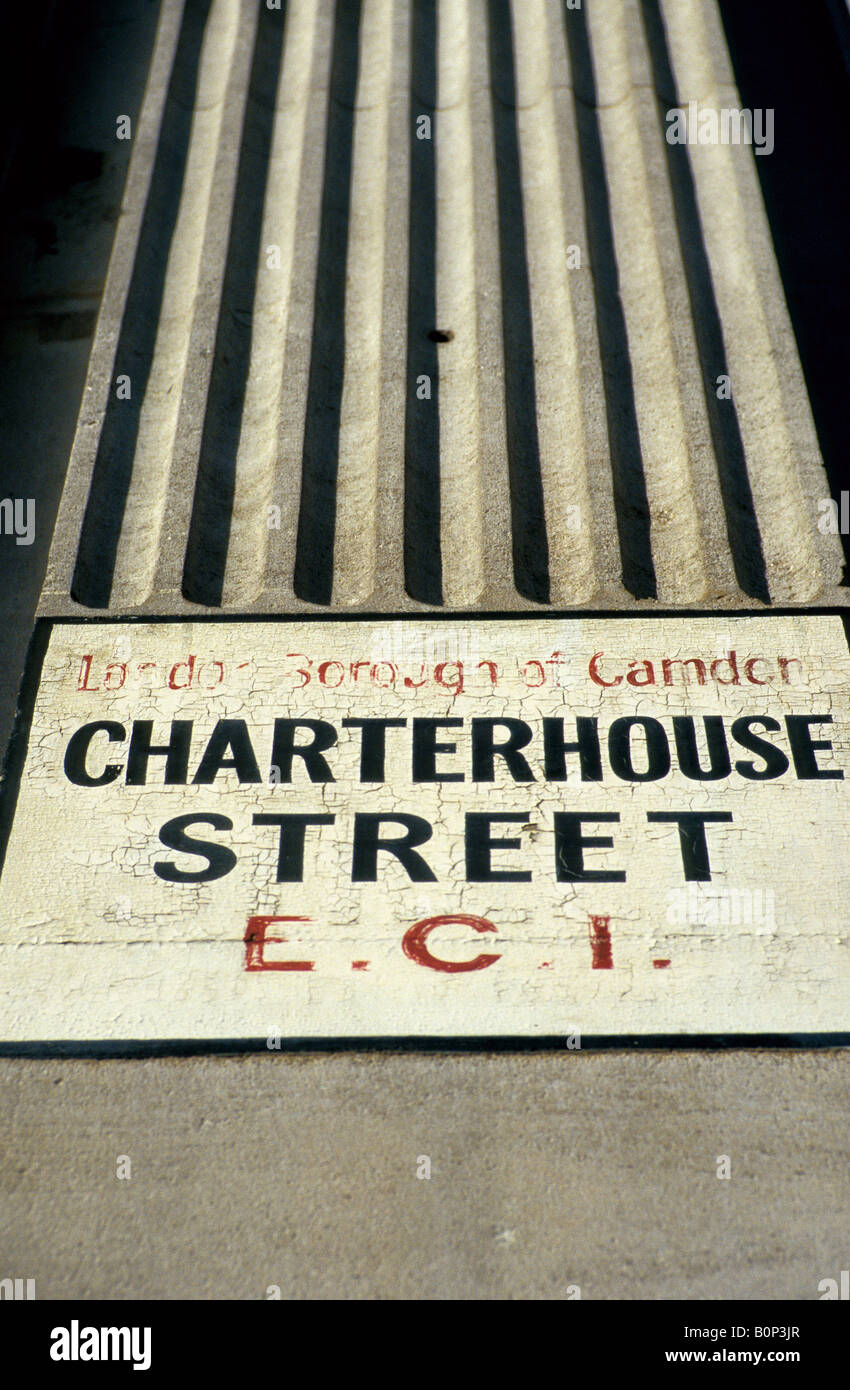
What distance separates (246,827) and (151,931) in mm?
571

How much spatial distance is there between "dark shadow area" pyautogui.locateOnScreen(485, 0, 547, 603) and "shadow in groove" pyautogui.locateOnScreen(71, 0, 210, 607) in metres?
2.08

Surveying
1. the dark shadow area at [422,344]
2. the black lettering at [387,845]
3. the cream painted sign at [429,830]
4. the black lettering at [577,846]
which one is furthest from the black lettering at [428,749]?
the dark shadow area at [422,344]

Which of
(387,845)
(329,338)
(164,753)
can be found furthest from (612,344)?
(164,753)

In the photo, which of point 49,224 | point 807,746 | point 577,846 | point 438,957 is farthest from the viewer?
point 49,224

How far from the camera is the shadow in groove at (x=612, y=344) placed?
17.6 feet

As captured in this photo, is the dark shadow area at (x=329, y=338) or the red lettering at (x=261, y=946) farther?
the dark shadow area at (x=329, y=338)

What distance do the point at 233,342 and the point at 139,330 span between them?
0.56 m

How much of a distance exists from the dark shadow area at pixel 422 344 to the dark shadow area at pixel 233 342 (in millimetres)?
963

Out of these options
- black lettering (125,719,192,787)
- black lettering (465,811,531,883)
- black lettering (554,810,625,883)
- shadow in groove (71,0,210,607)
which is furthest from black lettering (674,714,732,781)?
shadow in groove (71,0,210,607)

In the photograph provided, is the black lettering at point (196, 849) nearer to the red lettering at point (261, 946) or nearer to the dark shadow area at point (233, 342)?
the red lettering at point (261, 946)

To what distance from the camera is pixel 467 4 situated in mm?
7645

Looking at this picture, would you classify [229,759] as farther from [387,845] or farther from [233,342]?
[233,342]

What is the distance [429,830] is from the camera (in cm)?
437

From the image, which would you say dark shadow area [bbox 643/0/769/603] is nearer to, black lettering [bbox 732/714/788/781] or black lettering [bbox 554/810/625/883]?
→ black lettering [bbox 732/714/788/781]
